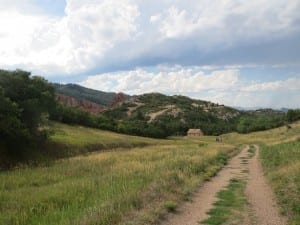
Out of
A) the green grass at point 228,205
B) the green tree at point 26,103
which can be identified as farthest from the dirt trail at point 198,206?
the green tree at point 26,103

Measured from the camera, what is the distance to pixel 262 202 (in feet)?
47.4

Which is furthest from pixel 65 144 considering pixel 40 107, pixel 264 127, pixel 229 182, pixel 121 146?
pixel 264 127

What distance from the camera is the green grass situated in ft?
38.1

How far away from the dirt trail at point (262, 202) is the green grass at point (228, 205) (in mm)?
360

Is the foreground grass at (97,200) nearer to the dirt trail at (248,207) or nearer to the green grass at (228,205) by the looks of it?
the dirt trail at (248,207)

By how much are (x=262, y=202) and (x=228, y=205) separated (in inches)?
60.5

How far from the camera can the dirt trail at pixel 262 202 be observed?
1167 cm

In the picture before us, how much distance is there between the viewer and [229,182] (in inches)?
782

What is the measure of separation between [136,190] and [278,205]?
4932 millimetres

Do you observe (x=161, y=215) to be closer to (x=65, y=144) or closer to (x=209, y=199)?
(x=209, y=199)

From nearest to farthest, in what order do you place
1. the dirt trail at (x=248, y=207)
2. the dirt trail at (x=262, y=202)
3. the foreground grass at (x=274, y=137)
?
the dirt trail at (x=248, y=207) → the dirt trail at (x=262, y=202) → the foreground grass at (x=274, y=137)

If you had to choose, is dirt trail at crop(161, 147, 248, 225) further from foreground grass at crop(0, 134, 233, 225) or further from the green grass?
foreground grass at crop(0, 134, 233, 225)

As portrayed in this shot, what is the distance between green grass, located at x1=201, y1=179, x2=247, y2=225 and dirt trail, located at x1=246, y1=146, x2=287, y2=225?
0.36 metres

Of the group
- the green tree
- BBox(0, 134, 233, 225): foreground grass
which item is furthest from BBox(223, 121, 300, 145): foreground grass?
BBox(0, 134, 233, 225): foreground grass
